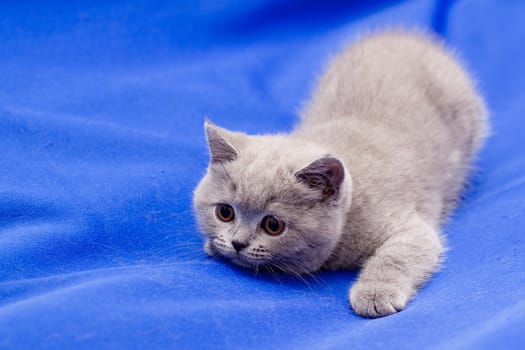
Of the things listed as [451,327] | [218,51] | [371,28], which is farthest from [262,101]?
[451,327]

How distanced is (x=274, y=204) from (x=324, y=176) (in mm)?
155

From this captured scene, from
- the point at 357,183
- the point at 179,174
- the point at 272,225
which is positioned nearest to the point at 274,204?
the point at 272,225

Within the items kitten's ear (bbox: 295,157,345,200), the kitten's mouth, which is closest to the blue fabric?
the kitten's mouth

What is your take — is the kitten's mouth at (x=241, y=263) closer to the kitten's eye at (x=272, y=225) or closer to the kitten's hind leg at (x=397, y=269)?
the kitten's eye at (x=272, y=225)

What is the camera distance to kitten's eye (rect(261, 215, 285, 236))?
5.62ft

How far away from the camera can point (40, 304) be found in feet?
4.63

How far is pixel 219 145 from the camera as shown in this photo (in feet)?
6.00

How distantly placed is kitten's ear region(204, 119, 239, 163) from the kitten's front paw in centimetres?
51

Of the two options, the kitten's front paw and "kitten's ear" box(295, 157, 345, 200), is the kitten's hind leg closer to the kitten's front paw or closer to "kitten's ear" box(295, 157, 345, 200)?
the kitten's front paw

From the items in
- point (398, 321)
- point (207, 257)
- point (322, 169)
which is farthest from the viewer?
point (207, 257)

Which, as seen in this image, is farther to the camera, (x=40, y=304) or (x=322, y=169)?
(x=322, y=169)

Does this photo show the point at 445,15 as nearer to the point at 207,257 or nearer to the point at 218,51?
the point at 218,51

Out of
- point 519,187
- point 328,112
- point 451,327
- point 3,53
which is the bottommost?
point 451,327

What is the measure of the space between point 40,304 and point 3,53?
176 cm
